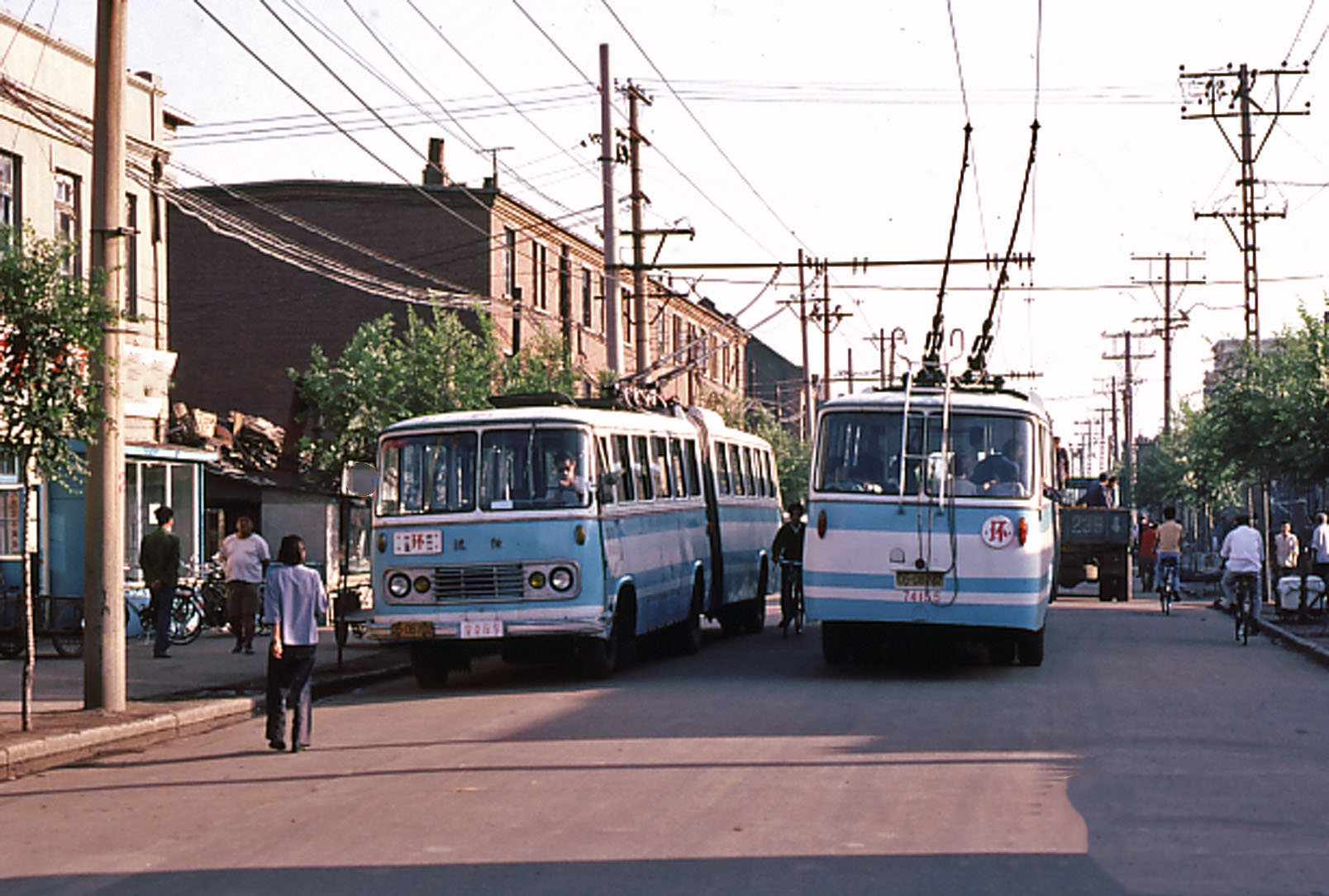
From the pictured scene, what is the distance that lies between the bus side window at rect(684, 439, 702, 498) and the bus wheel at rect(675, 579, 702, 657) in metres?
1.21

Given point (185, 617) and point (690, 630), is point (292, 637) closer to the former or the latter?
point (690, 630)

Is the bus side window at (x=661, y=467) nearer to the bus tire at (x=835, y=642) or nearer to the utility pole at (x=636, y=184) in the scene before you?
the bus tire at (x=835, y=642)

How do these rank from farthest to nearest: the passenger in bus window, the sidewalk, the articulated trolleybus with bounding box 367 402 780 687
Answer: the passenger in bus window, the articulated trolleybus with bounding box 367 402 780 687, the sidewalk

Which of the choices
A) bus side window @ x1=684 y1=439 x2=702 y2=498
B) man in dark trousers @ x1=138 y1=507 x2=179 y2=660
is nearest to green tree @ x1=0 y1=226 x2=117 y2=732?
man in dark trousers @ x1=138 y1=507 x2=179 y2=660

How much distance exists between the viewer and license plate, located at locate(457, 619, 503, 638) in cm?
1708

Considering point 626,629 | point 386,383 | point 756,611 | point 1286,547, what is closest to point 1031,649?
point 626,629

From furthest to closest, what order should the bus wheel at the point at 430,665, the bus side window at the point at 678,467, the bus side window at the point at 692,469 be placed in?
the bus side window at the point at 692,469, the bus side window at the point at 678,467, the bus wheel at the point at 430,665

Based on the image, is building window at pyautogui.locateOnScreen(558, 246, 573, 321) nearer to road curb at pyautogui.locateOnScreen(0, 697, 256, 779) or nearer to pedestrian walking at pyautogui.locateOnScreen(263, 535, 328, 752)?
road curb at pyautogui.locateOnScreen(0, 697, 256, 779)

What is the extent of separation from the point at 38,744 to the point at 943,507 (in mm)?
8772

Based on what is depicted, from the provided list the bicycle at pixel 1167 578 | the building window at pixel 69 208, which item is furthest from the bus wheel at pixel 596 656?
the bicycle at pixel 1167 578

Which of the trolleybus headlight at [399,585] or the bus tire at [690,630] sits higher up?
the trolleybus headlight at [399,585]

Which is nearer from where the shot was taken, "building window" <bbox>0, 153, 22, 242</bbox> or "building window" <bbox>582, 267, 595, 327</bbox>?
"building window" <bbox>0, 153, 22, 242</bbox>

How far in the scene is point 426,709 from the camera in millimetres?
15898

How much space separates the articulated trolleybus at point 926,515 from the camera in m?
17.3
